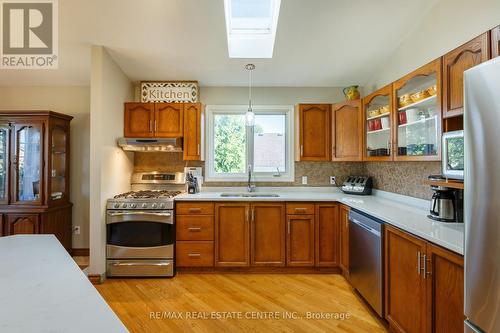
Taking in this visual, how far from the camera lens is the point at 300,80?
3.48 m

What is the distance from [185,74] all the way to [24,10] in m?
1.65

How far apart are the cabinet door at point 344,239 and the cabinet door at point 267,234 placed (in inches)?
26.0

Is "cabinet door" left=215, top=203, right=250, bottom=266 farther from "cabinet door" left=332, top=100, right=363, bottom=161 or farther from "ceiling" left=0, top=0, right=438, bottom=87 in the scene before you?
"ceiling" left=0, top=0, right=438, bottom=87

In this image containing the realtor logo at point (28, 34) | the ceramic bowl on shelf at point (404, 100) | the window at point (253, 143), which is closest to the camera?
the ceramic bowl on shelf at point (404, 100)

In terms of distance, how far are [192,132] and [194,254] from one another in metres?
1.53

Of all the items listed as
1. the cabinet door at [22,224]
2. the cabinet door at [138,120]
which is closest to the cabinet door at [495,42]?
the cabinet door at [138,120]

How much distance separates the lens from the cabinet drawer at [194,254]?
2.96m

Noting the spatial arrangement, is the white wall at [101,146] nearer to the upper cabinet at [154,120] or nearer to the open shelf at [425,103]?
the upper cabinet at [154,120]

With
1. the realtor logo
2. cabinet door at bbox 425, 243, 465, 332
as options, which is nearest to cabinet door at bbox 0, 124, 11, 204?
the realtor logo

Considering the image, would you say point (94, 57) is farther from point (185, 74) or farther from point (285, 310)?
point (285, 310)

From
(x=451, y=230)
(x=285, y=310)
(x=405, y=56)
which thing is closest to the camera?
(x=451, y=230)

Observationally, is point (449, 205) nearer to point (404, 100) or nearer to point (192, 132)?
point (404, 100)

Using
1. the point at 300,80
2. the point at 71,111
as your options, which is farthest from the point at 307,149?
the point at 71,111

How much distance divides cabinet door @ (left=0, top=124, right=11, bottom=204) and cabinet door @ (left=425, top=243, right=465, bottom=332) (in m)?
4.37
